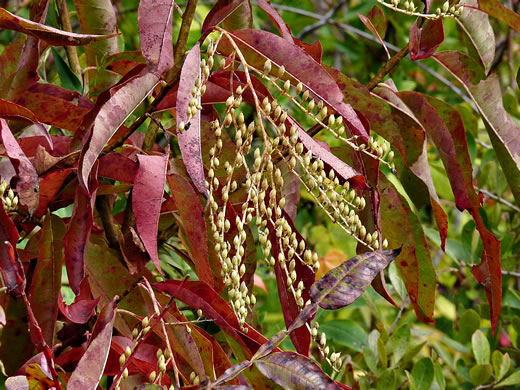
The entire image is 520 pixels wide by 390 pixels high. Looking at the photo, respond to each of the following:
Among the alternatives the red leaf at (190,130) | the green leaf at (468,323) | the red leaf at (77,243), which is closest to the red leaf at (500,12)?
the red leaf at (190,130)

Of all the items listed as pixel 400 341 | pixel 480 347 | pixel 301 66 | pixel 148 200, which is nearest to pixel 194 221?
pixel 148 200

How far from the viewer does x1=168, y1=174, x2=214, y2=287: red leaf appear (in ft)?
2.45

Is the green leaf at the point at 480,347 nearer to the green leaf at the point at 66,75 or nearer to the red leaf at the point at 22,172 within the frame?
the green leaf at the point at 66,75

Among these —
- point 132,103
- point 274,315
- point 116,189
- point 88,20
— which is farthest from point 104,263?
point 274,315

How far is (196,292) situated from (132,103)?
194 millimetres

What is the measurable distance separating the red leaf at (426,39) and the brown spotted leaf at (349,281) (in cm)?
31

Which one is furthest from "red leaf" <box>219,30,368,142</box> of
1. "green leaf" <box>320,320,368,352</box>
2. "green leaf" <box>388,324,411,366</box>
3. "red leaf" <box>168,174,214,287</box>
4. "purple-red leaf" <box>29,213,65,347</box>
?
"green leaf" <box>320,320,368,352</box>

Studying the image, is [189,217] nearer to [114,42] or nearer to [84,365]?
[84,365]

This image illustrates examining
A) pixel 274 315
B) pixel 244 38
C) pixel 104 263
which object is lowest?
pixel 274 315

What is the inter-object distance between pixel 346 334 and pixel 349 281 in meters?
0.98

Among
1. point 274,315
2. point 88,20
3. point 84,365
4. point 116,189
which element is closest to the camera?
point 84,365

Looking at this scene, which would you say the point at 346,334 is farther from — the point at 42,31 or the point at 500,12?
the point at 42,31

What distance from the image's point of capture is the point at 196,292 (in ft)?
2.42

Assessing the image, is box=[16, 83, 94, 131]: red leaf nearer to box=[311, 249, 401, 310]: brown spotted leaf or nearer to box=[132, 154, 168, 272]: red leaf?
box=[132, 154, 168, 272]: red leaf
